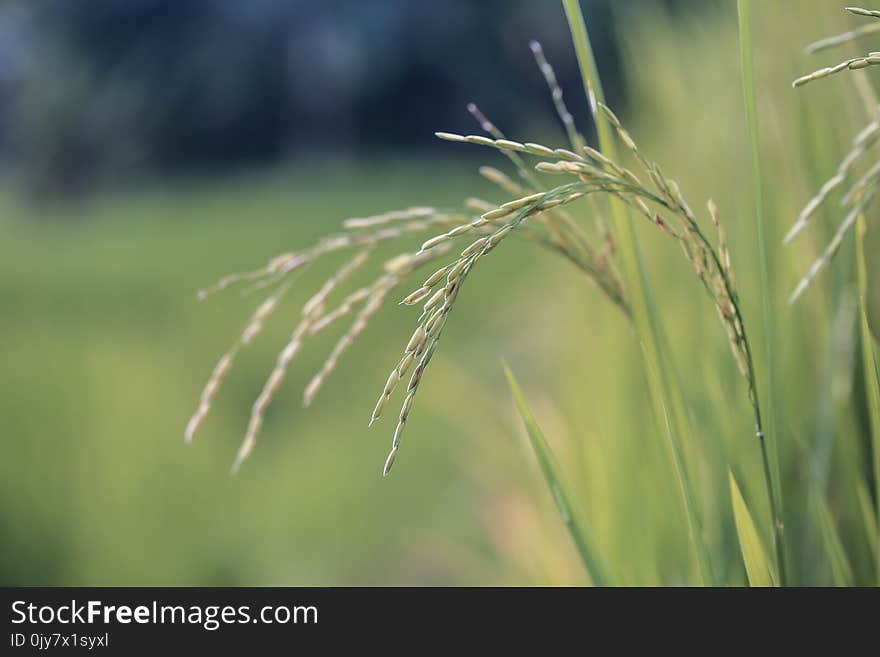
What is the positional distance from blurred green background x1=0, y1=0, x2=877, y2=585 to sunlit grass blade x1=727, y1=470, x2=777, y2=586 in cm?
8

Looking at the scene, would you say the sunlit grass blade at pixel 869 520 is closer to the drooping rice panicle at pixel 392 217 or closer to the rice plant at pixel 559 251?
the rice plant at pixel 559 251

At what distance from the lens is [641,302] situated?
404 mm

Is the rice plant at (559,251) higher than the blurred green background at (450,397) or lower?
higher

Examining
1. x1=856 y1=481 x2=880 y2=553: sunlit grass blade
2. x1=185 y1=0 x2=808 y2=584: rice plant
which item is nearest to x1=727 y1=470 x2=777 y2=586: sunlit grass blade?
x1=185 y1=0 x2=808 y2=584: rice plant

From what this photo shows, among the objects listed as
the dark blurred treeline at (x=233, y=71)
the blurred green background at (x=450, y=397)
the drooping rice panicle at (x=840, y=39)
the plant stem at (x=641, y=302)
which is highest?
the dark blurred treeline at (x=233, y=71)

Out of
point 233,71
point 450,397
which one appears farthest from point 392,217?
point 233,71

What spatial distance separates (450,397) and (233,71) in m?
4.50

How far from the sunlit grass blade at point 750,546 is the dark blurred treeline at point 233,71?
457 cm

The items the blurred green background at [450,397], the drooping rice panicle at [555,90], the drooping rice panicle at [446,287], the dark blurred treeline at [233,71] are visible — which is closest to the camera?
the drooping rice panicle at [446,287]

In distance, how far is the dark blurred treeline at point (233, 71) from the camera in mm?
4918

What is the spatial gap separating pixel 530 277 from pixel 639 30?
1.04 meters

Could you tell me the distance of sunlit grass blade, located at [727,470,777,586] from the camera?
34 centimetres

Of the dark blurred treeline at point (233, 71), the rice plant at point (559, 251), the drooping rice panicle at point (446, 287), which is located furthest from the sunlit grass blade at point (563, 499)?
the dark blurred treeline at point (233, 71)
